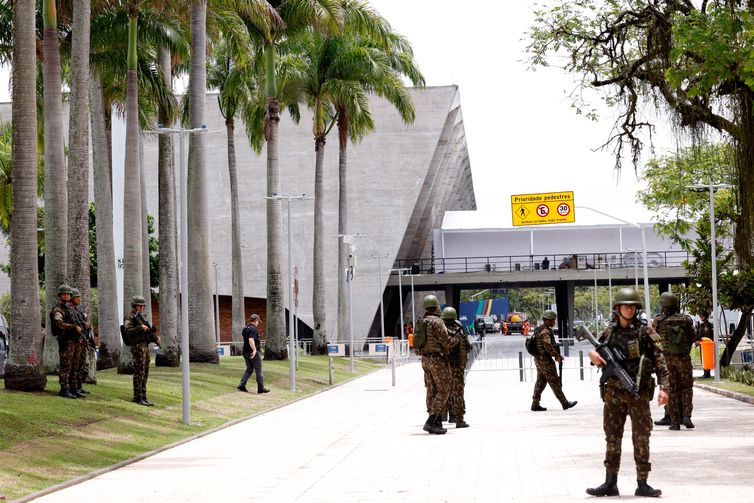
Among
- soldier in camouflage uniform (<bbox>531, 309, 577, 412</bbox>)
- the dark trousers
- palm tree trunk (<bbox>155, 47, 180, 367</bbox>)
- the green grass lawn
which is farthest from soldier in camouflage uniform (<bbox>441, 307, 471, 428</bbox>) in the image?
palm tree trunk (<bbox>155, 47, 180, 367</bbox>)

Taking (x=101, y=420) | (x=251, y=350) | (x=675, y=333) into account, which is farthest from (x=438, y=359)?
(x=251, y=350)

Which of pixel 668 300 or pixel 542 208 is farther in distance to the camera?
pixel 542 208

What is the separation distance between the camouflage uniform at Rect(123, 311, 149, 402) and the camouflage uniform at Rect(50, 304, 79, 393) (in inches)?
53.3

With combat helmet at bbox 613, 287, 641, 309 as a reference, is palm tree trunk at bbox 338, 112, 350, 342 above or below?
above

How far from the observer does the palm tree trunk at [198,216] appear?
30.2 m

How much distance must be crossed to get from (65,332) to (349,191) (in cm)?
5516

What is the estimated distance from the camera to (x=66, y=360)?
63.5ft

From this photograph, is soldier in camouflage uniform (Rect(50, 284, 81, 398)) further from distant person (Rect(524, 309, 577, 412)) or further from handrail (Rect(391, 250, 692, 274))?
handrail (Rect(391, 250, 692, 274))

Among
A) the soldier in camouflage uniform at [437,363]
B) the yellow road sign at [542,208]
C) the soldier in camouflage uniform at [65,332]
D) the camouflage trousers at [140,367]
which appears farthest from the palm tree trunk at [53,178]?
the yellow road sign at [542,208]

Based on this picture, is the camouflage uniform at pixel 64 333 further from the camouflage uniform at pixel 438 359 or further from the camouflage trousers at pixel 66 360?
the camouflage uniform at pixel 438 359

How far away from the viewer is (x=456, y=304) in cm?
8556

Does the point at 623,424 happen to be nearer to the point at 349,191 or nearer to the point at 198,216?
the point at 198,216

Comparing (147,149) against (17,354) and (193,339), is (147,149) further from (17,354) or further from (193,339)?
(17,354)

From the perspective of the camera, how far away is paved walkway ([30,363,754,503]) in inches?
440
